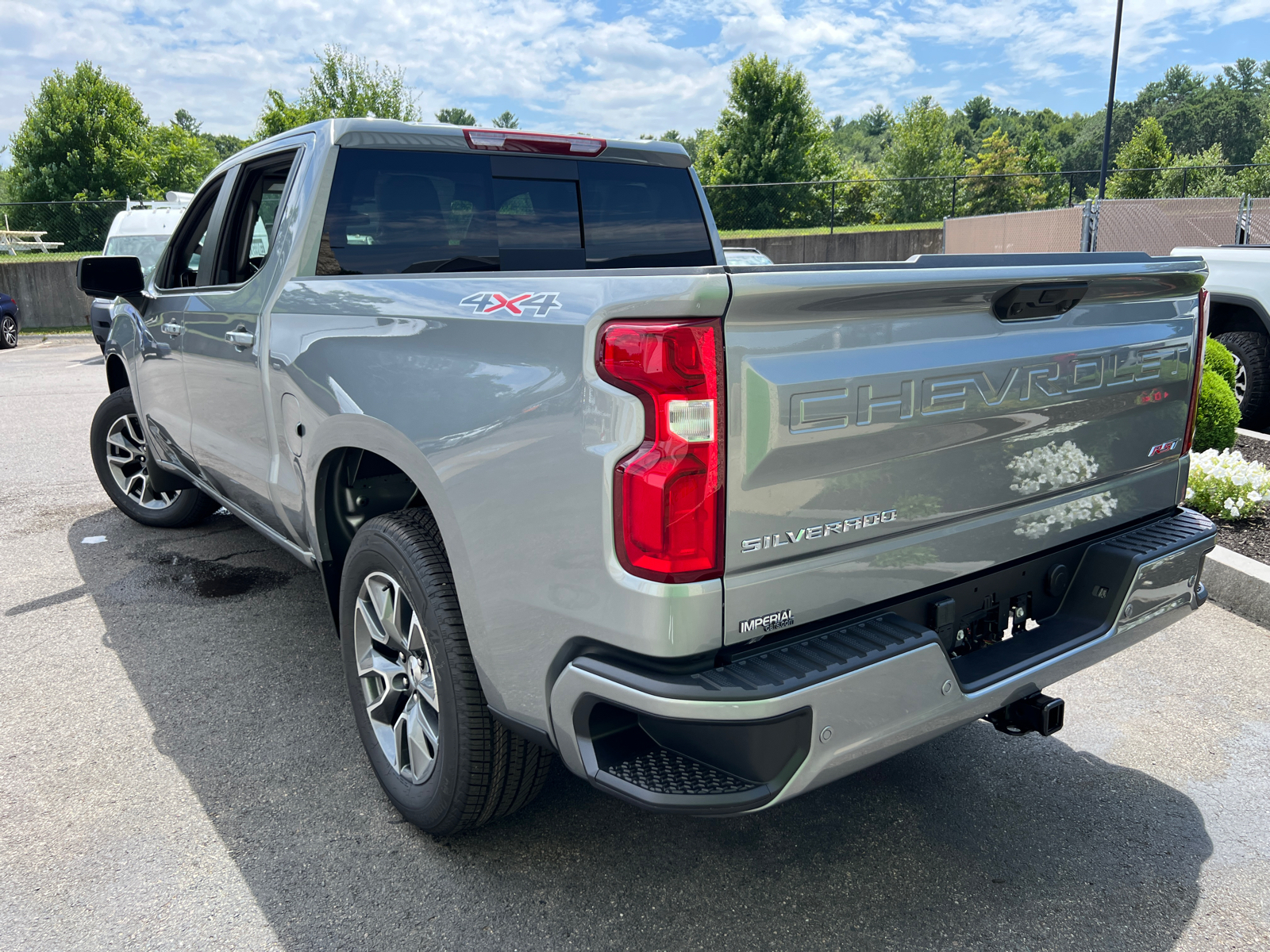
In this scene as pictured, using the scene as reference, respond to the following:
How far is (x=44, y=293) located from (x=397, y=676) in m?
25.4

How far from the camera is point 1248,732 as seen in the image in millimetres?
3354

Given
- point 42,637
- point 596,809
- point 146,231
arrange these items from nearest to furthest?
point 596,809 < point 42,637 < point 146,231

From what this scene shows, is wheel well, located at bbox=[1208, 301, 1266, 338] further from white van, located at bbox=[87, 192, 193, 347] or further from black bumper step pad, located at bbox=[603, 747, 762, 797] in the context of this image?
white van, located at bbox=[87, 192, 193, 347]

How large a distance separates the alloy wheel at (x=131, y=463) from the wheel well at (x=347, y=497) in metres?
3.22

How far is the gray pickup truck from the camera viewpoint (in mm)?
1865

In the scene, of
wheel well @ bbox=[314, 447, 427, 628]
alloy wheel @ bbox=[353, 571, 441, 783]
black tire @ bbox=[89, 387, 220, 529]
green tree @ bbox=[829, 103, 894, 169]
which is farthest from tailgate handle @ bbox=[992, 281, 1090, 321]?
green tree @ bbox=[829, 103, 894, 169]

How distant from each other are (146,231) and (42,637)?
11.4m

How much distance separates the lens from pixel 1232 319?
7.76 meters

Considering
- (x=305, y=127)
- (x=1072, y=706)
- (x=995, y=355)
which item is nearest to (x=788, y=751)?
(x=995, y=355)

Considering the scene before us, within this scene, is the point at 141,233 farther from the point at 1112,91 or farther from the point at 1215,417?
the point at 1112,91

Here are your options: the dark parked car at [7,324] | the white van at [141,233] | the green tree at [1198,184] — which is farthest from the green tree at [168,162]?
the green tree at [1198,184]

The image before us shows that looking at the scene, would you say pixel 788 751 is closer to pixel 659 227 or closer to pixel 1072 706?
pixel 1072 706

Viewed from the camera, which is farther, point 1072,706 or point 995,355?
point 1072,706

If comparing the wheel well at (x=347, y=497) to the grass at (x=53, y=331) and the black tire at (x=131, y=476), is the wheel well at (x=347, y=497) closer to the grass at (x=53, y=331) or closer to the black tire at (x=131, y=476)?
the black tire at (x=131, y=476)
